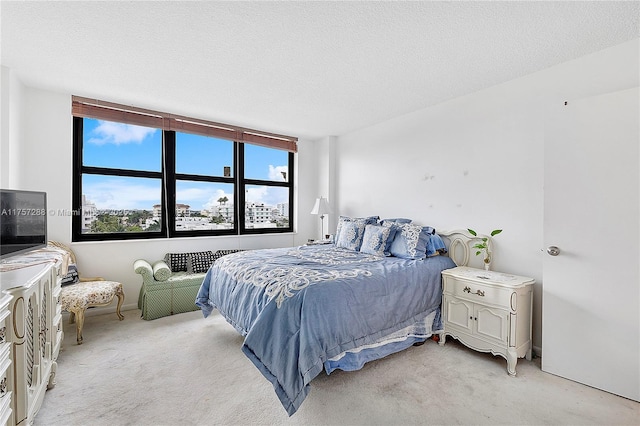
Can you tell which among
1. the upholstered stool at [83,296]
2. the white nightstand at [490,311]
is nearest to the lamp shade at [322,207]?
the white nightstand at [490,311]

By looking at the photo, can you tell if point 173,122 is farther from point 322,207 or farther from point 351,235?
point 351,235

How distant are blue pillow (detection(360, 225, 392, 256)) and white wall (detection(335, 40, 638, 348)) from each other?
0.64m

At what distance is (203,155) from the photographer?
4281 mm

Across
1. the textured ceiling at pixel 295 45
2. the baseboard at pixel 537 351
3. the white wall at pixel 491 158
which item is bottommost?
the baseboard at pixel 537 351

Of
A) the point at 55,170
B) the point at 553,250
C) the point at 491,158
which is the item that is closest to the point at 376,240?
the point at 491,158

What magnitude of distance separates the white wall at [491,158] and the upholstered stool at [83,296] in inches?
127

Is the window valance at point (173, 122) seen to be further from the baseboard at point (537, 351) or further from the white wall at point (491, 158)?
the baseboard at point (537, 351)

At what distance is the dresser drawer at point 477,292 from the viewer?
7.54ft

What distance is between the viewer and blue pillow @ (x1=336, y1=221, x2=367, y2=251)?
345 centimetres

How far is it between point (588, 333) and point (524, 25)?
2136 millimetres

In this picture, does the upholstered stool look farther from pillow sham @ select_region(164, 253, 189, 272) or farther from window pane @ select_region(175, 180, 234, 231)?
window pane @ select_region(175, 180, 234, 231)

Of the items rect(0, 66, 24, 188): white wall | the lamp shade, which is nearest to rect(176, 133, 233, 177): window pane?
the lamp shade

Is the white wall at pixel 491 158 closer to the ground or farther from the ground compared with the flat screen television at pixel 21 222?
farther from the ground

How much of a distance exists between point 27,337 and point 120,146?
9.18 ft
